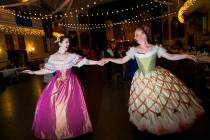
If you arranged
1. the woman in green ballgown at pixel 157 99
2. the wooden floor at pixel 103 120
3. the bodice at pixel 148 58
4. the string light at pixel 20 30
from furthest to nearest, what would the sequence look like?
the string light at pixel 20 30
the wooden floor at pixel 103 120
the bodice at pixel 148 58
the woman in green ballgown at pixel 157 99

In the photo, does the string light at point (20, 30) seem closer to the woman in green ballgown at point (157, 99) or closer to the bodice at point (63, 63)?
A: the bodice at point (63, 63)

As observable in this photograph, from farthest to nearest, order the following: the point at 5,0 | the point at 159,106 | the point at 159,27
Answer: the point at 159,27 → the point at 5,0 → the point at 159,106

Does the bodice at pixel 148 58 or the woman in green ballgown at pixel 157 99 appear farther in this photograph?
the bodice at pixel 148 58

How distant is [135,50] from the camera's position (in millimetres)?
3234

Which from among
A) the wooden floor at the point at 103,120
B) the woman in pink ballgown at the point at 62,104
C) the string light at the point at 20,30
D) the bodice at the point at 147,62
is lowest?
the wooden floor at the point at 103,120

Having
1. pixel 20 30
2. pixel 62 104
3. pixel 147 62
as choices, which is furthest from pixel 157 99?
pixel 20 30

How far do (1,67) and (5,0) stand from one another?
10.3 ft

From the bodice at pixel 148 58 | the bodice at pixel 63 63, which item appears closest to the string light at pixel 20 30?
the bodice at pixel 63 63

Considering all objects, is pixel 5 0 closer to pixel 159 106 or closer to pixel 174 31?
pixel 174 31

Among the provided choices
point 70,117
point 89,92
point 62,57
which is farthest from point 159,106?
point 89,92

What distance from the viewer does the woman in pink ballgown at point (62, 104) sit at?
3.25 m

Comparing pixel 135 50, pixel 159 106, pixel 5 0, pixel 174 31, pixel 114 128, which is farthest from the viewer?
pixel 174 31

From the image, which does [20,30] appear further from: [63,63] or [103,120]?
[63,63]

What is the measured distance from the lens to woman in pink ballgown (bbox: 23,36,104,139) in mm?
3254
